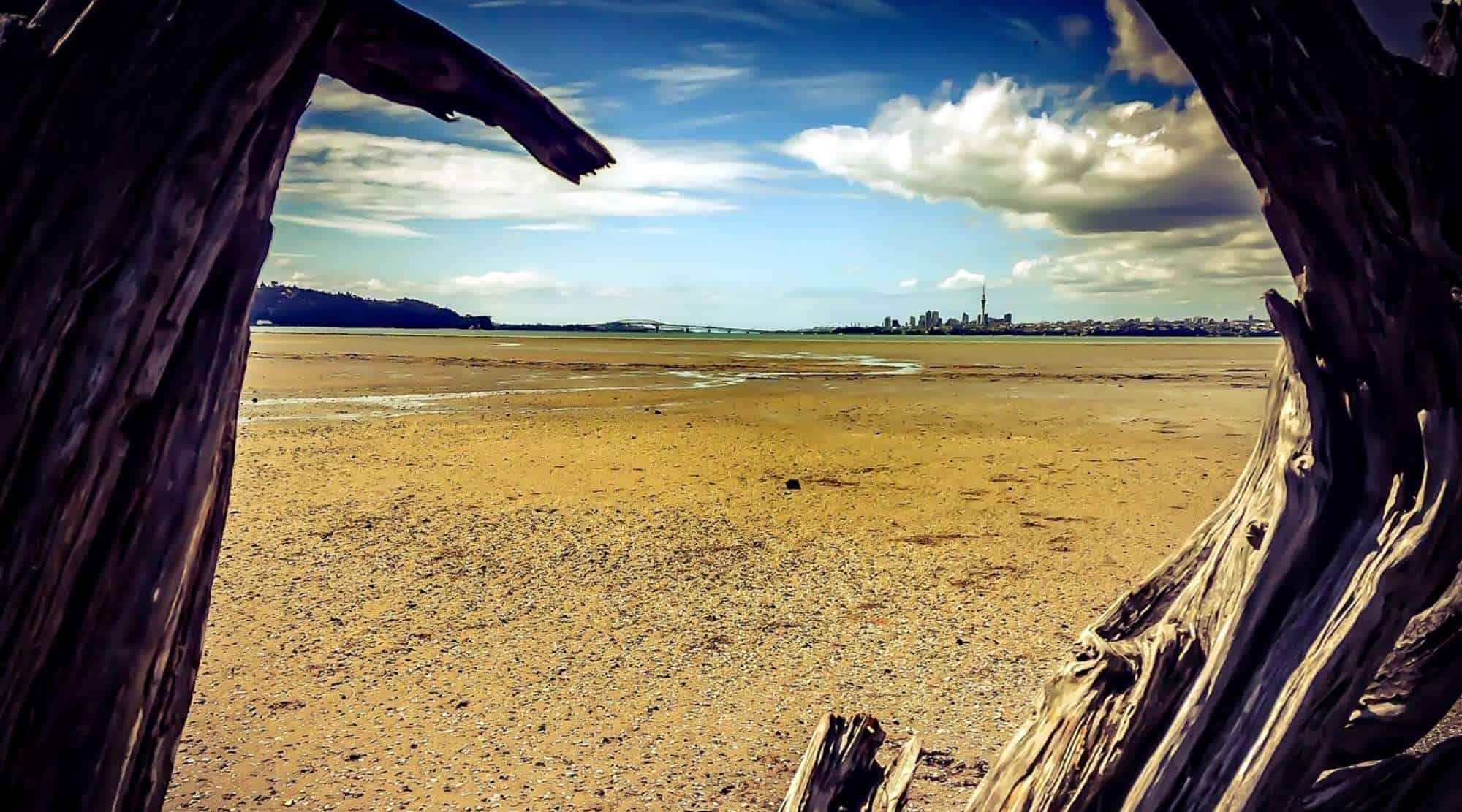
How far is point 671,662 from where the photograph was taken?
514 cm

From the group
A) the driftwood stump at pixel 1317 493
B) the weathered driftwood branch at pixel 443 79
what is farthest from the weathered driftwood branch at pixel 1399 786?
the weathered driftwood branch at pixel 443 79

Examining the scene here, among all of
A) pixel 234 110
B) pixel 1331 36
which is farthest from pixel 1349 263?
pixel 234 110

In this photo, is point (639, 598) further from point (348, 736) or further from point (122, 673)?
point (122, 673)

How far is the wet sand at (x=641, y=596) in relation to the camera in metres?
4.04

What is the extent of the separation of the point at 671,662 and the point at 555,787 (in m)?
1.43

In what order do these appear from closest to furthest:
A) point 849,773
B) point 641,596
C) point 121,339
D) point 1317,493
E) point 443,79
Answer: point 121,339, point 443,79, point 1317,493, point 849,773, point 641,596

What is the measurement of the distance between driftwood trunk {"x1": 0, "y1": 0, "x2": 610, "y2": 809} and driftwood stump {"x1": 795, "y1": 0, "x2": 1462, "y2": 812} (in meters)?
1.68

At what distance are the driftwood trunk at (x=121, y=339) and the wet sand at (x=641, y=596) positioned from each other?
8.72 feet

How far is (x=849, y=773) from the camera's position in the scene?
2256 millimetres

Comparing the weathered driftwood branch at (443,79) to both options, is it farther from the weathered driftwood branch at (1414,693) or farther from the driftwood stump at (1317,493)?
the weathered driftwood branch at (1414,693)

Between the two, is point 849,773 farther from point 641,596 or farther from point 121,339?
point 641,596

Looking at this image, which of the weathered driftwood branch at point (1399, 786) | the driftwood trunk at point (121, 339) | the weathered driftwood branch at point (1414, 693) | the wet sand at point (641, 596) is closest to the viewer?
the driftwood trunk at point (121, 339)

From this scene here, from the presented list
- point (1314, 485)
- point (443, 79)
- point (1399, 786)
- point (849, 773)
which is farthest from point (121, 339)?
point (1399, 786)

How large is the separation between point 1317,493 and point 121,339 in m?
2.31
